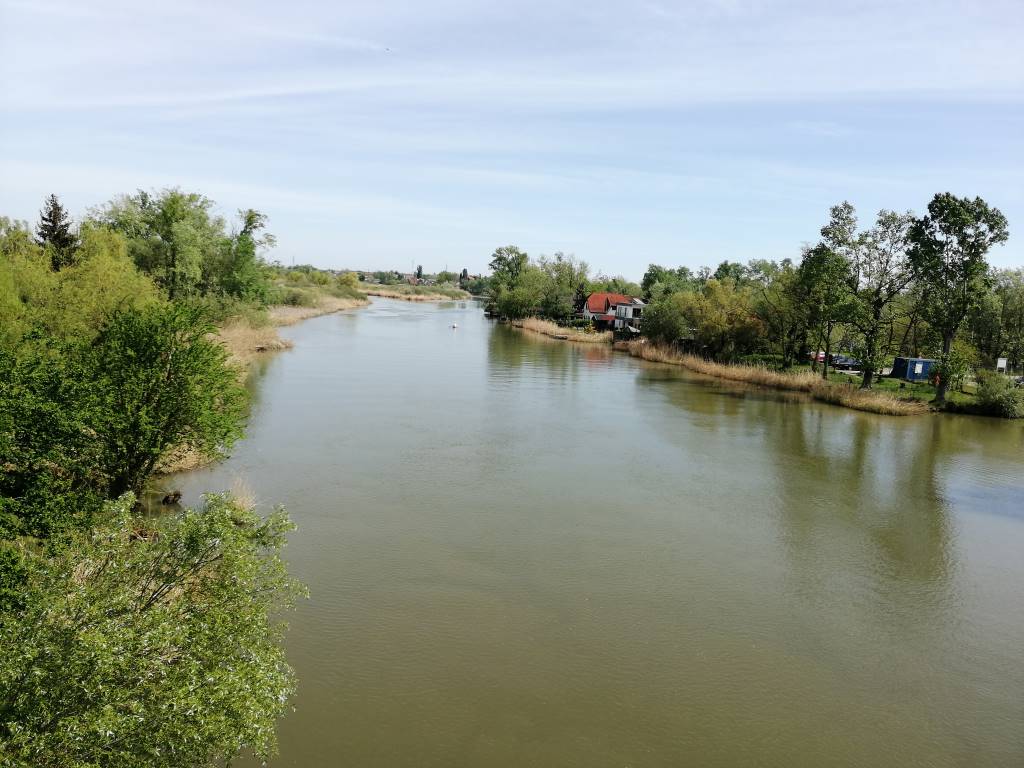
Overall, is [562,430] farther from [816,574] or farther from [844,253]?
[844,253]

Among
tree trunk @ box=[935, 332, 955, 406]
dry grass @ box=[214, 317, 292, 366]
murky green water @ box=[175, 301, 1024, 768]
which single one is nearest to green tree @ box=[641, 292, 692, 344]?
tree trunk @ box=[935, 332, 955, 406]

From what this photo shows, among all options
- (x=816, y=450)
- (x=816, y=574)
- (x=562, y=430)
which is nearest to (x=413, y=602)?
(x=816, y=574)

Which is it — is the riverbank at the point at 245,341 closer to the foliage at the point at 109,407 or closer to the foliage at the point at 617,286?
the foliage at the point at 109,407

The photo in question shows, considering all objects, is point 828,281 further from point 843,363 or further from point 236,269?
point 236,269

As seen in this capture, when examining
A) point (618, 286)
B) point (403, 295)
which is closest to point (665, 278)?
point (618, 286)

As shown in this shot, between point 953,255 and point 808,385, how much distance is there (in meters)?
9.15

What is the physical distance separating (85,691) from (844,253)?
37.8 m

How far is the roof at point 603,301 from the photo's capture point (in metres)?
79.2

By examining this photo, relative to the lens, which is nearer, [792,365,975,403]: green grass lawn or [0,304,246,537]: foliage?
[0,304,246,537]: foliage

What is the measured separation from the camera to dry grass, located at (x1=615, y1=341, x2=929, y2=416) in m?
33.3

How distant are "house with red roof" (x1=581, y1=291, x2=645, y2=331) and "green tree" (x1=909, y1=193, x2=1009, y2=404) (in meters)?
36.6

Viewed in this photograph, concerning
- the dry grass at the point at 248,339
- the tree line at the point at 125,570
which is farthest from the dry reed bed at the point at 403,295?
the tree line at the point at 125,570

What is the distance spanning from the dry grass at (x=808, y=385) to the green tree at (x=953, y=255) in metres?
2.99

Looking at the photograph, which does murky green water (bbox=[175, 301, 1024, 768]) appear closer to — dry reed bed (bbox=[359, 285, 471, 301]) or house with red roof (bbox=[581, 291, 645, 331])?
house with red roof (bbox=[581, 291, 645, 331])
